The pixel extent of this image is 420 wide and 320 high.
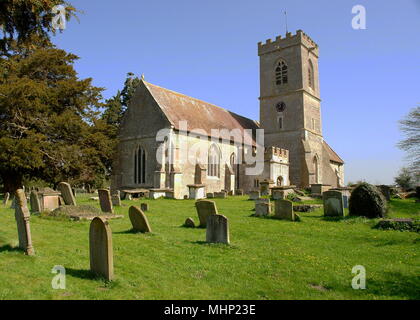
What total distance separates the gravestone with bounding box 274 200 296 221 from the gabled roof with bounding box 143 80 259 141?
42.9ft

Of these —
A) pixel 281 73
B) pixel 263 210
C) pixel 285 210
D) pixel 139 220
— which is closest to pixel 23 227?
pixel 139 220

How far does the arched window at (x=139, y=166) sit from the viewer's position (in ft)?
81.7

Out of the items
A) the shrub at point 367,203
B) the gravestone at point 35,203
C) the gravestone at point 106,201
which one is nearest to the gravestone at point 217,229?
the gravestone at point 106,201

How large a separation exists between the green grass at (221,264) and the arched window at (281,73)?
26.4 m

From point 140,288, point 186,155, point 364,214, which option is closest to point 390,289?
point 140,288

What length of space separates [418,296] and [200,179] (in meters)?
20.6

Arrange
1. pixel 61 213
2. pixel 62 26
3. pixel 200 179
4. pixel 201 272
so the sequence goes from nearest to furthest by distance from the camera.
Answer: pixel 201 272 → pixel 62 26 → pixel 61 213 → pixel 200 179

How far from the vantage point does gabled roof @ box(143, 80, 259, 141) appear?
25.0 m

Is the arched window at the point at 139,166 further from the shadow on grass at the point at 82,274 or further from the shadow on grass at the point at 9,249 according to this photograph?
the shadow on grass at the point at 82,274

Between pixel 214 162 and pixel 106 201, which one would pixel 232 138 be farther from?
pixel 106 201

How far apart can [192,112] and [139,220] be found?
64.6 ft

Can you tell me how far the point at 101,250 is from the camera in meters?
5.21
